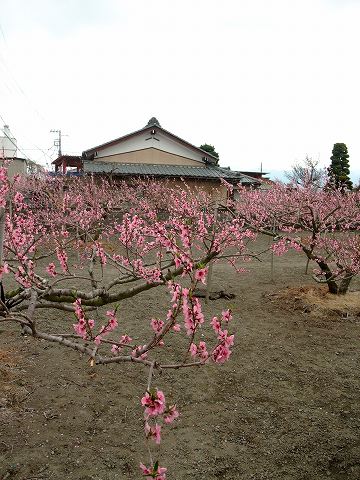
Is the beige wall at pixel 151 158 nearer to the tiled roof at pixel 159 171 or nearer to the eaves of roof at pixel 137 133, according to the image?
the eaves of roof at pixel 137 133

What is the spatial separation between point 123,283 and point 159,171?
17.4 metres

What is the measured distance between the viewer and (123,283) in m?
5.57

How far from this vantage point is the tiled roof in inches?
844

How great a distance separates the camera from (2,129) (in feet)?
114

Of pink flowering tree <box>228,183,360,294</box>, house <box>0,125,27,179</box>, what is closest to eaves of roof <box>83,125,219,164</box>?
pink flowering tree <box>228,183,360,294</box>

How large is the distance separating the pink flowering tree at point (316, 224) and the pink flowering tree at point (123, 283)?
1.69 meters

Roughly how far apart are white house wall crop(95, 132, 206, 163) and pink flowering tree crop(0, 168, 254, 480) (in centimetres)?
432

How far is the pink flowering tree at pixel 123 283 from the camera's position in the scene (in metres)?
2.68

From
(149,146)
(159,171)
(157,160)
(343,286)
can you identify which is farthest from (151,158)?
(343,286)

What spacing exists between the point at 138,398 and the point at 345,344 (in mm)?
4279

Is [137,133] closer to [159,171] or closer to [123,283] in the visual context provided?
[159,171]

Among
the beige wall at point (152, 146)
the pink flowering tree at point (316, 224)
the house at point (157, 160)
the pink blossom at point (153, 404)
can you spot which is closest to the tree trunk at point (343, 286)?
the pink flowering tree at point (316, 224)

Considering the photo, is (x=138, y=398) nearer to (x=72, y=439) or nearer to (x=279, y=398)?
(x=72, y=439)

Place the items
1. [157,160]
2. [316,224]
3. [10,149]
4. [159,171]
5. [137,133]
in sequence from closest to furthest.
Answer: [316,224]
[159,171]
[137,133]
[157,160]
[10,149]
